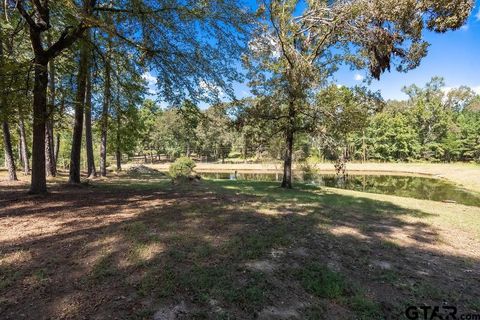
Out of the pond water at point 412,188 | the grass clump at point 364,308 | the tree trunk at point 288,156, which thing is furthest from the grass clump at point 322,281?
the pond water at point 412,188

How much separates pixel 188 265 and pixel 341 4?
11360mm

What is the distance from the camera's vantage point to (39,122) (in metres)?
7.48

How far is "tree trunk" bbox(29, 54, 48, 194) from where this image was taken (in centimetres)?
741

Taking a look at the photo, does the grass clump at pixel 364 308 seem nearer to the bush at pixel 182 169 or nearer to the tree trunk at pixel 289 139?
the tree trunk at pixel 289 139

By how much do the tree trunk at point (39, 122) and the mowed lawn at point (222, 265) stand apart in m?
1.69

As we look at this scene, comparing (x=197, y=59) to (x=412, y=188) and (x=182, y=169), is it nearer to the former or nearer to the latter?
(x=182, y=169)

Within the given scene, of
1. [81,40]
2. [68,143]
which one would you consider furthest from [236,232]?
[68,143]

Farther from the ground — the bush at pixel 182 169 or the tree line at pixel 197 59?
the tree line at pixel 197 59

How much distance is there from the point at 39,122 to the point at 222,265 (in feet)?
22.0

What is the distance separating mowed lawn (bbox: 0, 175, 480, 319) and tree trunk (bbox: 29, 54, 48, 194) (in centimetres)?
169

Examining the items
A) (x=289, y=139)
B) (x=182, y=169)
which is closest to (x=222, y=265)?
(x=289, y=139)

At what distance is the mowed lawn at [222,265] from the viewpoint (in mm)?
2805

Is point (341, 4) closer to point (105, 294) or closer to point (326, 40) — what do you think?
point (326, 40)

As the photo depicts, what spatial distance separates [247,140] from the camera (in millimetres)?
14609
